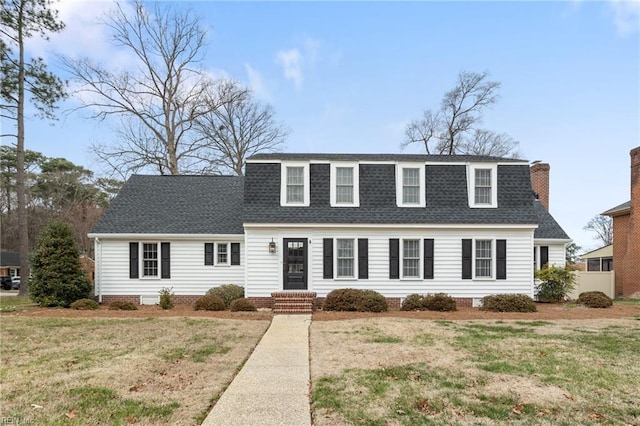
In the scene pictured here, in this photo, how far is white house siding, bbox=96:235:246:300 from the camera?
17094mm

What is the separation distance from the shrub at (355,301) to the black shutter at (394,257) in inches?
59.8

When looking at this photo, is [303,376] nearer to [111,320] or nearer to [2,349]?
[2,349]

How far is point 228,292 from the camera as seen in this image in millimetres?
16156

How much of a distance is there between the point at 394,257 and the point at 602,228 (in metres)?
55.1

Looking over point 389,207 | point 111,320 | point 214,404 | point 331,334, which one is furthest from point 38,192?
point 214,404

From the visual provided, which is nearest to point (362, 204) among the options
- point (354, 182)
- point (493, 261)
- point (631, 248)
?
point (354, 182)

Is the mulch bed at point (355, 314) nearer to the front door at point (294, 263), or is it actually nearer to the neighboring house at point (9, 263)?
the front door at point (294, 263)

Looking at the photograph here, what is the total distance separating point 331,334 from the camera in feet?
34.1

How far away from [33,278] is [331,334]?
12.3m

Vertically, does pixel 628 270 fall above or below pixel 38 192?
below

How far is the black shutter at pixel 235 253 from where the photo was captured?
17531mm

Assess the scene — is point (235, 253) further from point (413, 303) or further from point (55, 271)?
point (413, 303)

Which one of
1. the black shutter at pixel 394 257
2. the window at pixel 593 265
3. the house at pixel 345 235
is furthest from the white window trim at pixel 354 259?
the window at pixel 593 265

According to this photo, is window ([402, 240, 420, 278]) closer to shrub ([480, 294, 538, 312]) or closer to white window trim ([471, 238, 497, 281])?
white window trim ([471, 238, 497, 281])
